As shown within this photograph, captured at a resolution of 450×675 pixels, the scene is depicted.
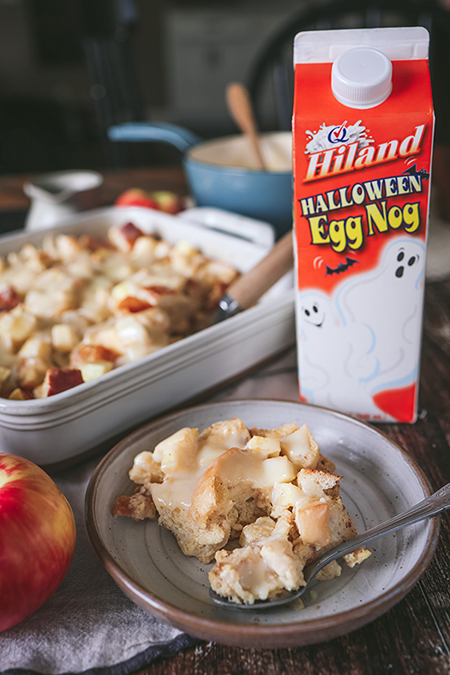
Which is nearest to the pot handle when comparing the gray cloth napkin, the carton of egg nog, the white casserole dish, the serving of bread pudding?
the serving of bread pudding

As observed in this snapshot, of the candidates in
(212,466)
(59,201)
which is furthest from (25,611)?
(59,201)

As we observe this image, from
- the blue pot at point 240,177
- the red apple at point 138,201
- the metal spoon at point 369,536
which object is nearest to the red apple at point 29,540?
the metal spoon at point 369,536

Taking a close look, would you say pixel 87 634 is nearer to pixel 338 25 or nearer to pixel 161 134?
pixel 161 134

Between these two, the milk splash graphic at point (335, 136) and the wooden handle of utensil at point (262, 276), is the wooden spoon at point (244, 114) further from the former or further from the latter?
the milk splash graphic at point (335, 136)

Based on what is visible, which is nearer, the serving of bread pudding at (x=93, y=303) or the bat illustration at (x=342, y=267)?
the bat illustration at (x=342, y=267)

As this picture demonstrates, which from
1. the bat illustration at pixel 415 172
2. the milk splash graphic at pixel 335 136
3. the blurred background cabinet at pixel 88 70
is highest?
the milk splash graphic at pixel 335 136
